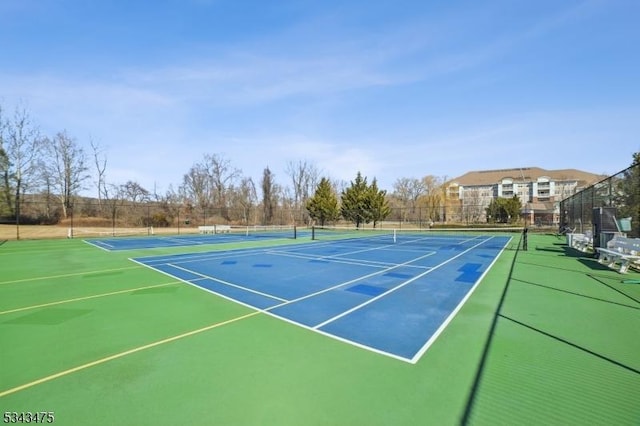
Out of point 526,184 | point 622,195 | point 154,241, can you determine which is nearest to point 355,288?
point 622,195

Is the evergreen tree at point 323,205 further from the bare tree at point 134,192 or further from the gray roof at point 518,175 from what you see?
the gray roof at point 518,175

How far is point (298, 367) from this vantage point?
13.2ft

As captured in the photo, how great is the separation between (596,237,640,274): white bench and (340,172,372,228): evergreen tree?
30.3 metres

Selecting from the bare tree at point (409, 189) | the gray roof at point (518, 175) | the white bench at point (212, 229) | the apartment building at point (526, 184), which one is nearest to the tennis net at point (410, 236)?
the white bench at point (212, 229)

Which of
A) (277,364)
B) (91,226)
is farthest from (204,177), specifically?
(277,364)

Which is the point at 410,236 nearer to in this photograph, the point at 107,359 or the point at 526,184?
the point at 107,359

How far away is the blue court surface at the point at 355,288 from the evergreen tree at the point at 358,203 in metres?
27.9

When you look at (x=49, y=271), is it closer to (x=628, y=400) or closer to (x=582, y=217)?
(x=628, y=400)

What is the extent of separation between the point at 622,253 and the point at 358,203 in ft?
107

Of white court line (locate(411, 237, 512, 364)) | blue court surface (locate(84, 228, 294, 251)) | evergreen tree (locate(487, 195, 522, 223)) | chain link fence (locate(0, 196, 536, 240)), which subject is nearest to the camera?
white court line (locate(411, 237, 512, 364))

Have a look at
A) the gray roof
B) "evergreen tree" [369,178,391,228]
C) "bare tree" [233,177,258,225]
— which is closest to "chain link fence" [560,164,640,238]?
"evergreen tree" [369,178,391,228]

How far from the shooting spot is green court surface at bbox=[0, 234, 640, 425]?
3090 millimetres

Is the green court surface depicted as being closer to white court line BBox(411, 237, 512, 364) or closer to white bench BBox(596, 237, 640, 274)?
white court line BBox(411, 237, 512, 364)

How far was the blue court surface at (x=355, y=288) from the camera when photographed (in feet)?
17.4
